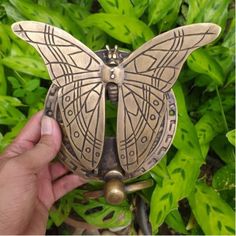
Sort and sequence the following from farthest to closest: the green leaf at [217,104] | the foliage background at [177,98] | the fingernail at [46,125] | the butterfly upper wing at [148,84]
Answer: the green leaf at [217,104] < the foliage background at [177,98] < the fingernail at [46,125] < the butterfly upper wing at [148,84]

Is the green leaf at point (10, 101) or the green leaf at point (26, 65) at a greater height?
the green leaf at point (26, 65)

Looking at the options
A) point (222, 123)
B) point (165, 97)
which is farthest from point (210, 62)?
point (165, 97)

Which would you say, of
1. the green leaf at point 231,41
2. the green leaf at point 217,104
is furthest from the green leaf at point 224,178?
the green leaf at point 231,41

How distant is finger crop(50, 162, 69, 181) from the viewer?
2.76ft

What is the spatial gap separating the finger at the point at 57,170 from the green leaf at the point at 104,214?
97 mm

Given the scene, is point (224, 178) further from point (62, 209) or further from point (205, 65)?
point (62, 209)

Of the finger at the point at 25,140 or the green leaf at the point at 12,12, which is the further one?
the green leaf at the point at 12,12

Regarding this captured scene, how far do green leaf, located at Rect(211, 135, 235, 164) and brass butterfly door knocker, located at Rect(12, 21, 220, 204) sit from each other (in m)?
0.28

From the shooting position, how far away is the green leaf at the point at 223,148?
3.07 feet

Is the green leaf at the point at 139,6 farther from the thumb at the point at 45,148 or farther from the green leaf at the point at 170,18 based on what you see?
the thumb at the point at 45,148

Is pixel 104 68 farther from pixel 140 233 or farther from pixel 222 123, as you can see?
pixel 140 233

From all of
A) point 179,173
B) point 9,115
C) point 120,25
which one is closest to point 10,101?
point 9,115

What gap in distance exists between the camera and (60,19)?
0.88 meters

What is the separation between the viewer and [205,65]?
84cm
